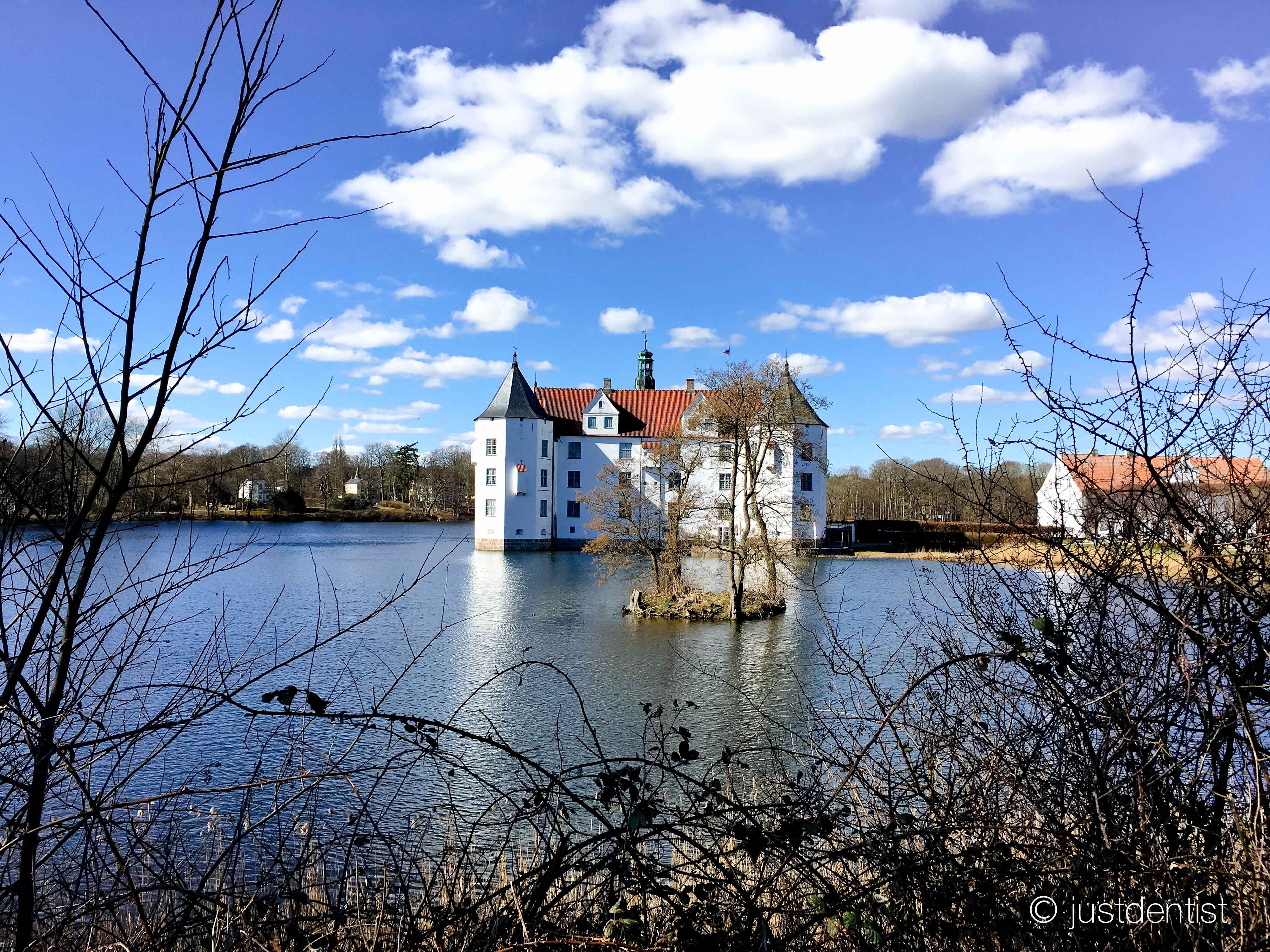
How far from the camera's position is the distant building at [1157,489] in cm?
313

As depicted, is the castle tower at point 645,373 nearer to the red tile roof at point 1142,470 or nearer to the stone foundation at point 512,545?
the stone foundation at point 512,545

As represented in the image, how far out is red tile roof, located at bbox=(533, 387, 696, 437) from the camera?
1734 inches

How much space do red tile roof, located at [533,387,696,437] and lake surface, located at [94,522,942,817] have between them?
13887 mm

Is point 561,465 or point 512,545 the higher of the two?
point 561,465

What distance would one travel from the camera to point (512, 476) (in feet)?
135

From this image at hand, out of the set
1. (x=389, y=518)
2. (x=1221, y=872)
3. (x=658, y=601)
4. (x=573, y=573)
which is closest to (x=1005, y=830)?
(x=1221, y=872)

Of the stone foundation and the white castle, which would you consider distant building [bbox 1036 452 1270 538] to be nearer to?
the white castle

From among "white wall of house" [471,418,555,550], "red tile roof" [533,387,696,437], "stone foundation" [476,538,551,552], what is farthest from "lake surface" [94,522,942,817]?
"red tile roof" [533,387,696,437]

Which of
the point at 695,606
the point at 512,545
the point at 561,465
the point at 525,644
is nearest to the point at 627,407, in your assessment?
the point at 561,465

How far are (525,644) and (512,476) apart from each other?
25.3 m

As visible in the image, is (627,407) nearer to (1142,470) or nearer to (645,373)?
(645,373)

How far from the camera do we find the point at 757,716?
11.0 m

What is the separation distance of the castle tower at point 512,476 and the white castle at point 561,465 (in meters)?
0.04

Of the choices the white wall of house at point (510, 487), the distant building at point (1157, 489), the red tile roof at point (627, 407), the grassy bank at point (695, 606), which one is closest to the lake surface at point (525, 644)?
the grassy bank at point (695, 606)
